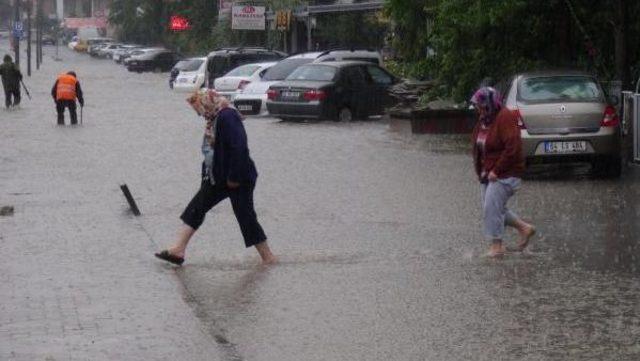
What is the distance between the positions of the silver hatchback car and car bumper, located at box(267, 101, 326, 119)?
545 inches

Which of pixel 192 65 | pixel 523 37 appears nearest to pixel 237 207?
pixel 523 37

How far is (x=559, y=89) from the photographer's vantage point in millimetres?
19391

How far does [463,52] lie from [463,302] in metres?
17.0

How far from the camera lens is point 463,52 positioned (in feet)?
89.4

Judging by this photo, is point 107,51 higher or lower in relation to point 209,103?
lower

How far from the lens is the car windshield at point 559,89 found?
62.8 ft

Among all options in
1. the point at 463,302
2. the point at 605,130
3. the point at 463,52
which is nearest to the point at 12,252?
the point at 463,302

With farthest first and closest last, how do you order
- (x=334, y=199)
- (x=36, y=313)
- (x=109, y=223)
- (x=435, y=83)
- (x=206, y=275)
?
(x=435, y=83) < (x=334, y=199) < (x=109, y=223) < (x=206, y=275) < (x=36, y=313)

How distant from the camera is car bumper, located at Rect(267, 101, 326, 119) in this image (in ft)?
108

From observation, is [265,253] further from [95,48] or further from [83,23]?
[83,23]

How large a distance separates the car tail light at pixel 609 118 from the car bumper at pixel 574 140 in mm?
54

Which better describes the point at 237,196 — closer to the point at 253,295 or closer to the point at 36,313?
the point at 253,295

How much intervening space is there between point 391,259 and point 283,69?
25628mm

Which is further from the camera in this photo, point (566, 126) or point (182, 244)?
point (566, 126)
